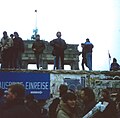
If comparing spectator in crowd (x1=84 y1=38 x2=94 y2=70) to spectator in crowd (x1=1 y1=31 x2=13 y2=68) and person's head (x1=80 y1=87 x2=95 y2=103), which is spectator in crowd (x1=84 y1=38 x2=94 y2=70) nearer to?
spectator in crowd (x1=1 y1=31 x2=13 y2=68)

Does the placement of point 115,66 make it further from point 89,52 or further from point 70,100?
point 70,100

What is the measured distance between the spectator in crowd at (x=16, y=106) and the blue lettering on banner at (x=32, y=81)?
10.0 m

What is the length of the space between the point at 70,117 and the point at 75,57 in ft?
87.9

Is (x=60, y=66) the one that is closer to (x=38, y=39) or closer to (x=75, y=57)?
(x=38, y=39)

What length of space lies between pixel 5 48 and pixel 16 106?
10.8m

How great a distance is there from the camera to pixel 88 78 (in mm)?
16094

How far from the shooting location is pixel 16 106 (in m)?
4.56

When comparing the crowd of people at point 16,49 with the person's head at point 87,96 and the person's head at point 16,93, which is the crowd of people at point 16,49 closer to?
the person's head at point 87,96

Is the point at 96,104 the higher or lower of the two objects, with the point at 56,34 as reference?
lower

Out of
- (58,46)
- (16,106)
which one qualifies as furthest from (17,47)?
(16,106)

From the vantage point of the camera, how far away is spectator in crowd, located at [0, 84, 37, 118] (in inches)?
176

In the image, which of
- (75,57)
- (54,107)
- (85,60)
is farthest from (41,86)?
(75,57)

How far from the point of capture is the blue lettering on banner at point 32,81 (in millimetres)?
14797

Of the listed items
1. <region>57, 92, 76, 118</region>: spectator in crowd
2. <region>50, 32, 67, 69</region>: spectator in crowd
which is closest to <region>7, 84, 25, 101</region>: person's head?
<region>57, 92, 76, 118</region>: spectator in crowd
